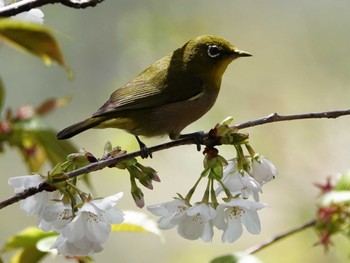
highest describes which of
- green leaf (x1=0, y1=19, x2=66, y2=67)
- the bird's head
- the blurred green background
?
green leaf (x1=0, y1=19, x2=66, y2=67)

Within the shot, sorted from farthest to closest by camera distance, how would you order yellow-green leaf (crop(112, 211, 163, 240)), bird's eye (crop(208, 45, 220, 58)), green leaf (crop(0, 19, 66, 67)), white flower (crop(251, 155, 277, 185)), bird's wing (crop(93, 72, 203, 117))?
1. bird's eye (crop(208, 45, 220, 58))
2. bird's wing (crop(93, 72, 203, 117))
3. green leaf (crop(0, 19, 66, 67))
4. yellow-green leaf (crop(112, 211, 163, 240))
5. white flower (crop(251, 155, 277, 185))

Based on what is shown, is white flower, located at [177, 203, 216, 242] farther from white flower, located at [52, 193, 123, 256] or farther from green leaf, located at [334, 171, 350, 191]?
green leaf, located at [334, 171, 350, 191]

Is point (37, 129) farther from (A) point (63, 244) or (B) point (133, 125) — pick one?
(A) point (63, 244)

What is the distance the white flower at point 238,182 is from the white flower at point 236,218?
0.03 meters

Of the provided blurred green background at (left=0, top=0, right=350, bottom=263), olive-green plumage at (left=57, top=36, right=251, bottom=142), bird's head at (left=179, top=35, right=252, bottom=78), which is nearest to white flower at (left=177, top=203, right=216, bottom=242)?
olive-green plumage at (left=57, top=36, right=251, bottom=142)

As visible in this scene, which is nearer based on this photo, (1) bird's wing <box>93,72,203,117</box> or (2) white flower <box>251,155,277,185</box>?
(2) white flower <box>251,155,277,185</box>

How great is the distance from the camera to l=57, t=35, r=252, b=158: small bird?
2.62m

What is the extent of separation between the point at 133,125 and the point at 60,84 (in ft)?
13.6

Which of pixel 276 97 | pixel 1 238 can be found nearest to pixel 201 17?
pixel 276 97

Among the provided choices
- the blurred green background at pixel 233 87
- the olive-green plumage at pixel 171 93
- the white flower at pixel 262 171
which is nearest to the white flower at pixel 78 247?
the white flower at pixel 262 171

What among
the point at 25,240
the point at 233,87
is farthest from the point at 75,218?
the point at 233,87

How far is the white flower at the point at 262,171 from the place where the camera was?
1.72 meters

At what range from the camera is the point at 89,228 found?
1572 mm

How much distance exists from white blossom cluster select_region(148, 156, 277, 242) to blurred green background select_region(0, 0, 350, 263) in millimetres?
1842
